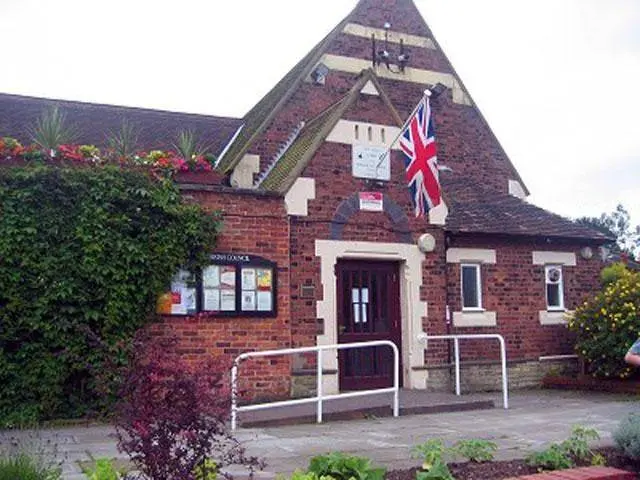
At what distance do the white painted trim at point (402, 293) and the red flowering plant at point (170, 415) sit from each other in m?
7.52

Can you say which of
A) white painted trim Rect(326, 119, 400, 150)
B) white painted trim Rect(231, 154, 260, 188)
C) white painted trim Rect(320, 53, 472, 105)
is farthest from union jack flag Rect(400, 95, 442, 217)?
white painted trim Rect(320, 53, 472, 105)

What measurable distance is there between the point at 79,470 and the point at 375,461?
2624mm

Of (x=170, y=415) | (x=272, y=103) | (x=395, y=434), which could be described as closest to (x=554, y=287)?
(x=272, y=103)

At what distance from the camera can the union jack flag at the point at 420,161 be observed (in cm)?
1198

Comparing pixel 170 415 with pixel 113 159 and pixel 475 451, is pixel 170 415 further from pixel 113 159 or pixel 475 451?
pixel 113 159

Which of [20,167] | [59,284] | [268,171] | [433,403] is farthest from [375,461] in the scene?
[268,171]

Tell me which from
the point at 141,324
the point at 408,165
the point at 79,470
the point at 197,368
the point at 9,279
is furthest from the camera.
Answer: the point at 408,165

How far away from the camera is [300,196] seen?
38.0 ft

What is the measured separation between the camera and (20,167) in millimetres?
9523

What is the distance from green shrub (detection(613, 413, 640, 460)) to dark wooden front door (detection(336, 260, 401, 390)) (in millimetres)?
6255

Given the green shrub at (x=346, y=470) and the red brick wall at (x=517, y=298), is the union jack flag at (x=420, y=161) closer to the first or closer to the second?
the red brick wall at (x=517, y=298)

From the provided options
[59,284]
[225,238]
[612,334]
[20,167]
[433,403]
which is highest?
[20,167]

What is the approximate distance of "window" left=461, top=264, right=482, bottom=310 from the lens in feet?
44.7

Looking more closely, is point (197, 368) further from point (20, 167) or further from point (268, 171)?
point (268, 171)
